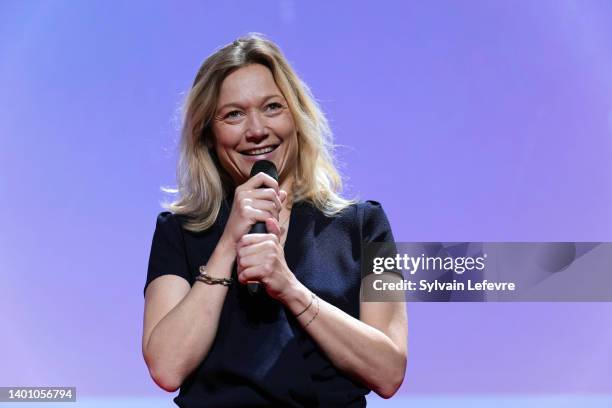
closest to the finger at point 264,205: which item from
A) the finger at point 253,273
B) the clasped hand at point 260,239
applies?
the clasped hand at point 260,239

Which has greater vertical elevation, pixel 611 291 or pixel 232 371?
pixel 611 291

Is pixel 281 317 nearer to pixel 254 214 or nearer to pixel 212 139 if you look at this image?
pixel 254 214

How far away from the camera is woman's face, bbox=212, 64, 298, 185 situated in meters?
1.59

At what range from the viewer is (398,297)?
157 cm

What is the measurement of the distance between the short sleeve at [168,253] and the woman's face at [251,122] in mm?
159

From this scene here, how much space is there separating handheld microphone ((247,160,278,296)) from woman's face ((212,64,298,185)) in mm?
40

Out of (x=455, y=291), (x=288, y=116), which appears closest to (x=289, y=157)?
(x=288, y=116)

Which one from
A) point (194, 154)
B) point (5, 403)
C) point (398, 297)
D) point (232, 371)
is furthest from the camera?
point (5, 403)

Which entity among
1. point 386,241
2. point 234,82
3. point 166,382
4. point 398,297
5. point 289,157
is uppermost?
point 234,82

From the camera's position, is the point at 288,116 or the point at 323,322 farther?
the point at 288,116

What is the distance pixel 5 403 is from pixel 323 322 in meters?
1.38

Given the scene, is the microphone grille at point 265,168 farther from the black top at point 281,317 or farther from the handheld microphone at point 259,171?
the black top at point 281,317

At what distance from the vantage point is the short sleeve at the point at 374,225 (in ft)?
5.37

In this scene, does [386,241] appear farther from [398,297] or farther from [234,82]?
[234,82]
